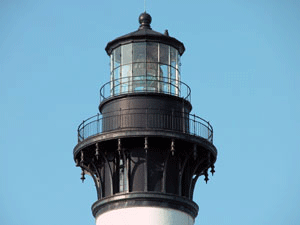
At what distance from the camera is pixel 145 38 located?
6038 centimetres

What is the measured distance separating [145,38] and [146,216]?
7.31 metres

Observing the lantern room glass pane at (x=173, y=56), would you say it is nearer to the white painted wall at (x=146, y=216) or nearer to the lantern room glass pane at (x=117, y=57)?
the lantern room glass pane at (x=117, y=57)

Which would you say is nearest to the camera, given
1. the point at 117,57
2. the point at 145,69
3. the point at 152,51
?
the point at 145,69

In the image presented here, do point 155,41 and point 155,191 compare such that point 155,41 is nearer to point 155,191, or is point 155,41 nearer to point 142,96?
point 142,96

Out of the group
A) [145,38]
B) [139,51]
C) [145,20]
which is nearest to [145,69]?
[139,51]

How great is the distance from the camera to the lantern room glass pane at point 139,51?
6041cm

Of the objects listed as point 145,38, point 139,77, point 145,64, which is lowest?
point 139,77

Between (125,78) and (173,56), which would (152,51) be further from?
(125,78)

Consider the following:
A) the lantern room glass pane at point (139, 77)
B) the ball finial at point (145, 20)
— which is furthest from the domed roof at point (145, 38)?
the lantern room glass pane at point (139, 77)

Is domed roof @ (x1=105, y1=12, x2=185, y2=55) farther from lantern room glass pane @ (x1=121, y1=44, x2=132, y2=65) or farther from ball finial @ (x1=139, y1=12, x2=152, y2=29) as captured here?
lantern room glass pane @ (x1=121, y1=44, x2=132, y2=65)

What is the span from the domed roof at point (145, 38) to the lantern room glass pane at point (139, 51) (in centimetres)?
20

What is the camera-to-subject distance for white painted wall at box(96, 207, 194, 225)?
5778cm

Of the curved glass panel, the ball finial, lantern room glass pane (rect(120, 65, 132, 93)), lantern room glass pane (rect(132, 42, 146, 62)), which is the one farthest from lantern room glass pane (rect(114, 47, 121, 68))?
the ball finial

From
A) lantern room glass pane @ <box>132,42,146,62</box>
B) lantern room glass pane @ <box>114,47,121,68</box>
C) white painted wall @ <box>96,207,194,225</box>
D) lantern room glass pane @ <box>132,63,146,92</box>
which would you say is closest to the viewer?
white painted wall @ <box>96,207,194,225</box>
